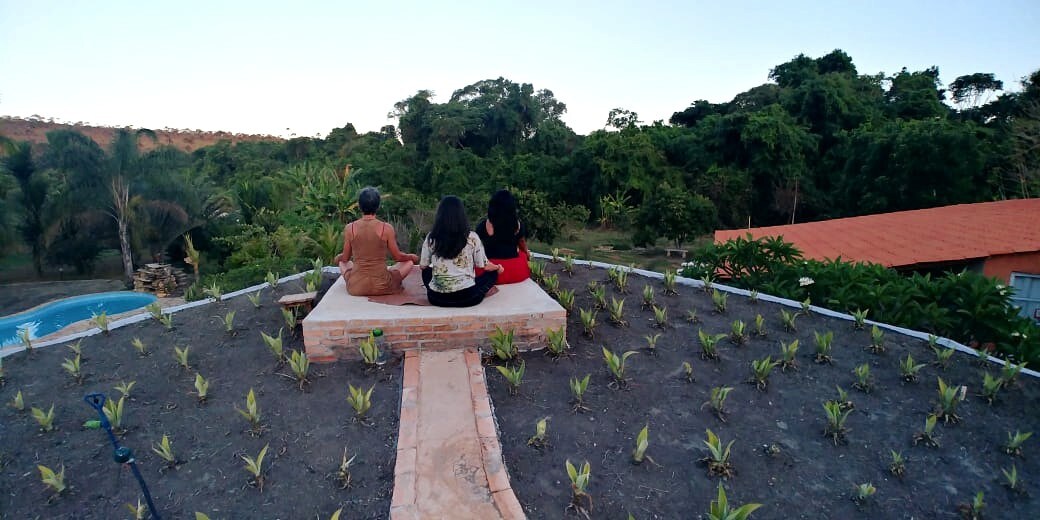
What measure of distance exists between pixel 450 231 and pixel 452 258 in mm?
241

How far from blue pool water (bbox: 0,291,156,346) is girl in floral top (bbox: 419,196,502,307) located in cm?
1001

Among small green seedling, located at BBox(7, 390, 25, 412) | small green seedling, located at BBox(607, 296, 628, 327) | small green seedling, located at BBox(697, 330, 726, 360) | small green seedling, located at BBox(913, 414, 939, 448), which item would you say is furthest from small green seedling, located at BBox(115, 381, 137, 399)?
small green seedling, located at BBox(913, 414, 939, 448)

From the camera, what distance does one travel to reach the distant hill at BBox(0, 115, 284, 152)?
120 feet

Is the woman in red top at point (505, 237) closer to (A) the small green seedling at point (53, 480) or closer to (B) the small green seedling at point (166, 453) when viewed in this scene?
(B) the small green seedling at point (166, 453)

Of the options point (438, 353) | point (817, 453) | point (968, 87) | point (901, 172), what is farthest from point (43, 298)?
point (968, 87)

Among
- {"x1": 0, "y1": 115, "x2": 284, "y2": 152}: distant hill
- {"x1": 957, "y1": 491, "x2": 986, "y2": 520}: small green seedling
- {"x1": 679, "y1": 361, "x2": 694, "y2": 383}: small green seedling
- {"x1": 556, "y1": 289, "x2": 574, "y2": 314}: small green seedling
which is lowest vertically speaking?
{"x1": 957, "y1": 491, "x2": 986, "y2": 520}: small green seedling

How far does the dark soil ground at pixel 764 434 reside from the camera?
2916 millimetres

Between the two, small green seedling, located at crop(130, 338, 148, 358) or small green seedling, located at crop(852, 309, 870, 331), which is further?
small green seedling, located at crop(852, 309, 870, 331)

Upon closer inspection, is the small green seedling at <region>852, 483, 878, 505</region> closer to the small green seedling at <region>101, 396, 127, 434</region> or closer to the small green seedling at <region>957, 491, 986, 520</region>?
the small green seedling at <region>957, 491, 986, 520</region>

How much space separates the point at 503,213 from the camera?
4961mm

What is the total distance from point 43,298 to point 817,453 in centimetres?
1732

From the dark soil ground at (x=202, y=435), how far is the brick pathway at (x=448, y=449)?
0.36ft

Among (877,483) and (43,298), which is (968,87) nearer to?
(877,483)

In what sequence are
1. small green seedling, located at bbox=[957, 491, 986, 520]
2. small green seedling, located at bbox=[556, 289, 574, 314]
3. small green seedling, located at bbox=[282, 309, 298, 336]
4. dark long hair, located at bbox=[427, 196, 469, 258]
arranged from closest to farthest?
small green seedling, located at bbox=[957, 491, 986, 520] → dark long hair, located at bbox=[427, 196, 469, 258] → small green seedling, located at bbox=[282, 309, 298, 336] → small green seedling, located at bbox=[556, 289, 574, 314]
